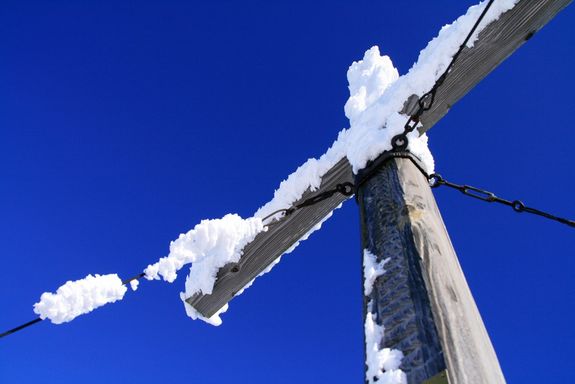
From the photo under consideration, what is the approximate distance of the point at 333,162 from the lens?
186cm

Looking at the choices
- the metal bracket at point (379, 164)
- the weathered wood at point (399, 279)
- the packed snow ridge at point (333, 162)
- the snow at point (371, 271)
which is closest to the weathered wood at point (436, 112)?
the packed snow ridge at point (333, 162)

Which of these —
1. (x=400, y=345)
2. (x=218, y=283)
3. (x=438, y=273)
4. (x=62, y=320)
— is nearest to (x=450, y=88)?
(x=438, y=273)

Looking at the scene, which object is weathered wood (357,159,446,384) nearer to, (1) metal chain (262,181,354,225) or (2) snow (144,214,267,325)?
(1) metal chain (262,181,354,225)

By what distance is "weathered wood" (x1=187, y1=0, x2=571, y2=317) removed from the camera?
159 cm

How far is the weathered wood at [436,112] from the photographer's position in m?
1.59

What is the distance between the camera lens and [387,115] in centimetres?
166

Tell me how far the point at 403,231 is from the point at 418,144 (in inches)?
22.5

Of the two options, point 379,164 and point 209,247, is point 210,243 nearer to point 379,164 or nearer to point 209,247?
point 209,247

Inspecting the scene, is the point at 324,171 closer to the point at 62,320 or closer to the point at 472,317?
the point at 472,317

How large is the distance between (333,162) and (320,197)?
0.17 metres

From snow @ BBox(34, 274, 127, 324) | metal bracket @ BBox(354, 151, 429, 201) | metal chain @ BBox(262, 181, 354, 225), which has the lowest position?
snow @ BBox(34, 274, 127, 324)

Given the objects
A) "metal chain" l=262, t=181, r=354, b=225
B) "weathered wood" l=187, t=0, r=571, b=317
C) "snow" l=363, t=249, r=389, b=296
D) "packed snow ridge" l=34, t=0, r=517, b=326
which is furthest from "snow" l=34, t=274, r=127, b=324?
"snow" l=363, t=249, r=389, b=296

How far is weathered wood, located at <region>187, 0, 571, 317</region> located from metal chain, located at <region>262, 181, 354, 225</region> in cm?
5

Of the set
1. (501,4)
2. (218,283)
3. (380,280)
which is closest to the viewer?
(380,280)
